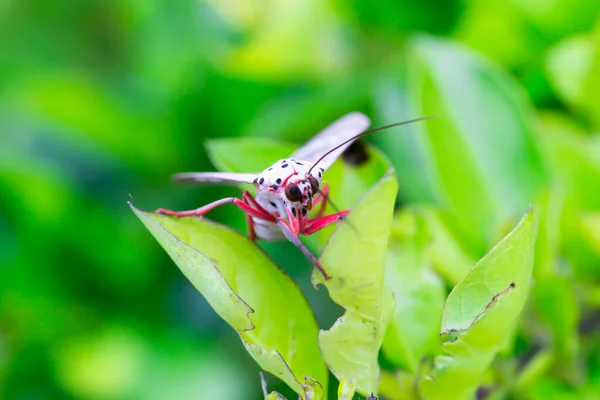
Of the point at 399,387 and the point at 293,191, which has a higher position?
the point at 293,191

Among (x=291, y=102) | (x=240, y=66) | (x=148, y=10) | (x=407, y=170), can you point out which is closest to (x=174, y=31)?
(x=148, y=10)

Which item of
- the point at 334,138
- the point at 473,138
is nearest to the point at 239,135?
the point at 473,138

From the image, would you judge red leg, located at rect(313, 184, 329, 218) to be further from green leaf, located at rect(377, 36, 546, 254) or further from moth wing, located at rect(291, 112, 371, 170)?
green leaf, located at rect(377, 36, 546, 254)

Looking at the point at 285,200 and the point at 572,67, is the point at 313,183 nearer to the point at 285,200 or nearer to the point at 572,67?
the point at 285,200

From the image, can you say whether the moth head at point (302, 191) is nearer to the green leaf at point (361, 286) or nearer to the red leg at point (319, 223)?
the red leg at point (319, 223)

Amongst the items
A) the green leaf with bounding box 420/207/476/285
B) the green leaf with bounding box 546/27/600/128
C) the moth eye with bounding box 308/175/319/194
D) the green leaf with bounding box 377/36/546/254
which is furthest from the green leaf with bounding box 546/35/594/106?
the moth eye with bounding box 308/175/319/194

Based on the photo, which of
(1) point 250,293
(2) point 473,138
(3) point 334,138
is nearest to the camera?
(1) point 250,293

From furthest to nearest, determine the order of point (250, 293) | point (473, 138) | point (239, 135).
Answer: point (239, 135), point (473, 138), point (250, 293)

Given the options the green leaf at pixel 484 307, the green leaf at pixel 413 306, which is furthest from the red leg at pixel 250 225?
the green leaf at pixel 484 307
